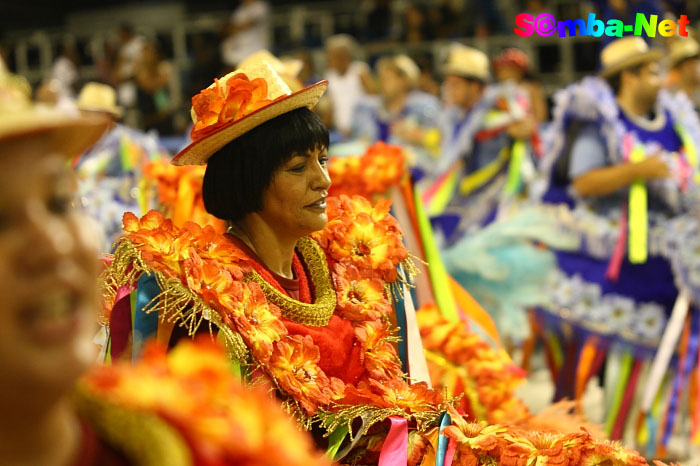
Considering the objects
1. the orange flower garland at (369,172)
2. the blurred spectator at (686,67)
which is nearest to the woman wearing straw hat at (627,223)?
the blurred spectator at (686,67)

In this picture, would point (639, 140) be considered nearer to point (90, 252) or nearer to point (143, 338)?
point (143, 338)

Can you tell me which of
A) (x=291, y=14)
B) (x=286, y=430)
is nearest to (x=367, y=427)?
(x=286, y=430)

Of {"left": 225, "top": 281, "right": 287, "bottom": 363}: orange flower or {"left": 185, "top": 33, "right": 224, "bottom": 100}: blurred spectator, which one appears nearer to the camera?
{"left": 225, "top": 281, "right": 287, "bottom": 363}: orange flower

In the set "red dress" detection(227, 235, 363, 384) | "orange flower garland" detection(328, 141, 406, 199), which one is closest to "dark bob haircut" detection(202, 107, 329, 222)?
"red dress" detection(227, 235, 363, 384)

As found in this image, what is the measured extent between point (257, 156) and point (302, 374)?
576 mm

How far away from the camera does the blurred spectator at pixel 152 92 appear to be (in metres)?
11.3

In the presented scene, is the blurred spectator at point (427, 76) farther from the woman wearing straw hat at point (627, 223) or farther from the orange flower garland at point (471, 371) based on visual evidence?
the orange flower garland at point (471, 371)

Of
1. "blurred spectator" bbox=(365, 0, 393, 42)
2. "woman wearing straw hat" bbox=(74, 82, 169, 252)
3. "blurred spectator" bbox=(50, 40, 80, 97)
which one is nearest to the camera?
"woman wearing straw hat" bbox=(74, 82, 169, 252)

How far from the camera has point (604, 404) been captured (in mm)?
5695

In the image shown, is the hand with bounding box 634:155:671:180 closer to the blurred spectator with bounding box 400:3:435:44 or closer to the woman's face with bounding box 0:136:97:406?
the woman's face with bounding box 0:136:97:406

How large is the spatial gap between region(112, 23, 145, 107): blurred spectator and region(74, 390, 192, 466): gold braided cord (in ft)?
34.0

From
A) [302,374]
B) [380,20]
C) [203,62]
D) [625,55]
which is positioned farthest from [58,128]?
[380,20]

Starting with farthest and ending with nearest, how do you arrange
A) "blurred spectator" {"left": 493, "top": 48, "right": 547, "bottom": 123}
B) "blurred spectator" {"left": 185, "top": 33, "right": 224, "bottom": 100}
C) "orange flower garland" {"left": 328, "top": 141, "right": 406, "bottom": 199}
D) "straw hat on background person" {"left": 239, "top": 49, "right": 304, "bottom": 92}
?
1. "blurred spectator" {"left": 185, "top": 33, "right": 224, "bottom": 100}
2. "blurred spectator" {"left": 493, "top": 48, "right": 547, "bottom": 123}
3. "orange flower garland" {"left": 328, "top": 141, "right": 406, "bottom": 199}
4. "straw hat on background person" {"left": 239, "top": 49, "right": 304, "bottom": 92}

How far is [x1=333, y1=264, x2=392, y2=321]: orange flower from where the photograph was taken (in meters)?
3.04
